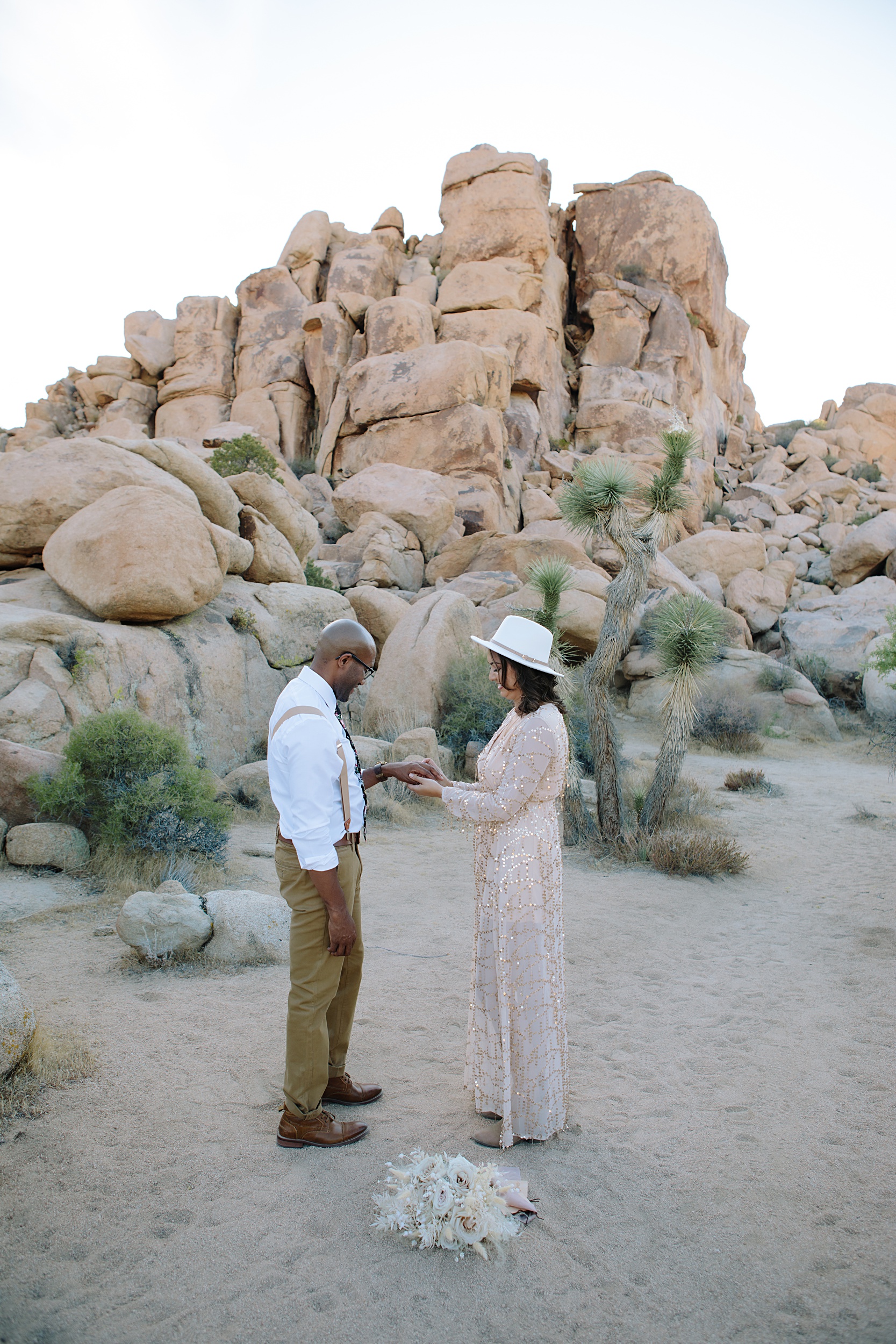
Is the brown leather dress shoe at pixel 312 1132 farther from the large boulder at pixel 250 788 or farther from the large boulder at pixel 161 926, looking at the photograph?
the large boulder at pixel 250 788

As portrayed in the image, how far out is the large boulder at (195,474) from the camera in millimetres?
10719

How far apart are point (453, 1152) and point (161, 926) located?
2.50 meters

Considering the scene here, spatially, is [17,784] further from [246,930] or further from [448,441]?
[448,441]

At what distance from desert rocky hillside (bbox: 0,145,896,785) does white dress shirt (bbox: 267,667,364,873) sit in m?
4.62

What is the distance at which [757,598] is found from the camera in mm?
19578

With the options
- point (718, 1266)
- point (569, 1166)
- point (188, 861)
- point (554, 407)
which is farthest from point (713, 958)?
point (554, 407)

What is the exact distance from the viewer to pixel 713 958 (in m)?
5.51

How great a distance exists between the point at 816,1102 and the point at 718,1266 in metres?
1.31

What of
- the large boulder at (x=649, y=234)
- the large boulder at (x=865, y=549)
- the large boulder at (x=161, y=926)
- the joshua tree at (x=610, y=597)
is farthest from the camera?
the large boulder at (x=649, y=234)

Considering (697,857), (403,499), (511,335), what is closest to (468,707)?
(697,857)

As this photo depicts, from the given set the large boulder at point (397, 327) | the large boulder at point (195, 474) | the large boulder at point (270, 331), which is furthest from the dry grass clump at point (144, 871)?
the large boulder at point (270, 331)

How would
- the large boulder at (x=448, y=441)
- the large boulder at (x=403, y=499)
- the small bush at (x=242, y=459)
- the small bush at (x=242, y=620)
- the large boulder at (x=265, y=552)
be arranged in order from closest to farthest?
the small bush at (x=242, y=620) → the large boulder at (x=265, y=552) → the small bush at (x=242, y=459) → the large boulder at (x=403, y=499) → the large boulder at (x=448, y=441)

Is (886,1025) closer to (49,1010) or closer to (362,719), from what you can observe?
(49,1010)

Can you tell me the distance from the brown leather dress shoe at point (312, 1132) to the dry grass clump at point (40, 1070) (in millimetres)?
1022
